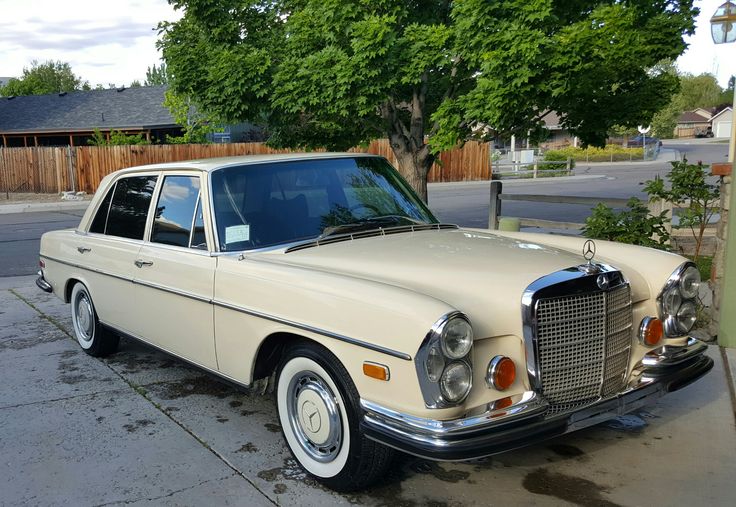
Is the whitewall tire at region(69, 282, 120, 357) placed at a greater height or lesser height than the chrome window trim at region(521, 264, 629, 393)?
lesser

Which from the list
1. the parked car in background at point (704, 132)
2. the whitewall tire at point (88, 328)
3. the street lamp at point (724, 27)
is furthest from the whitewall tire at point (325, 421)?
the parked car in background at point (704, 132)

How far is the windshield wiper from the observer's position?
14.2 feet

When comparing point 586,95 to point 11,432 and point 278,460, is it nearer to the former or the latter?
point 278,460

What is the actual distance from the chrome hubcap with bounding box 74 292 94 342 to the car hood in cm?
261

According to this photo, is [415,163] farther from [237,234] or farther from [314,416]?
[314,416]

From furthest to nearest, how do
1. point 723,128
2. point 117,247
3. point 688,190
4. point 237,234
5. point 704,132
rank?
point 723,128 < point 704,132 < point 688,190 < point 117,247 < point 237,234

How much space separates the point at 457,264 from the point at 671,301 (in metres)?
1.25

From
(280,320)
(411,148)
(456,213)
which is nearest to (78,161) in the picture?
(456,213)

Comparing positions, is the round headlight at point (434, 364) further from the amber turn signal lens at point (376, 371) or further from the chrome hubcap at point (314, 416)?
the chrome hubcap at point (314, 416)

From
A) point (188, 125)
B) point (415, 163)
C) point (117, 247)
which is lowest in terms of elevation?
point (117, 247)

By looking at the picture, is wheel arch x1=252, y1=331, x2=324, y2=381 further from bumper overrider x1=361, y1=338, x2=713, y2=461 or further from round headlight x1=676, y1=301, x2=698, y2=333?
round headlight x1=676, y1=301, x2=698, y2=333

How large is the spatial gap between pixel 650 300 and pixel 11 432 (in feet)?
13.0

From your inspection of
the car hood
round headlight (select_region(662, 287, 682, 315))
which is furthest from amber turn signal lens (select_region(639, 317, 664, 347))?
the car hood

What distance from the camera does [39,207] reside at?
77.9ft
